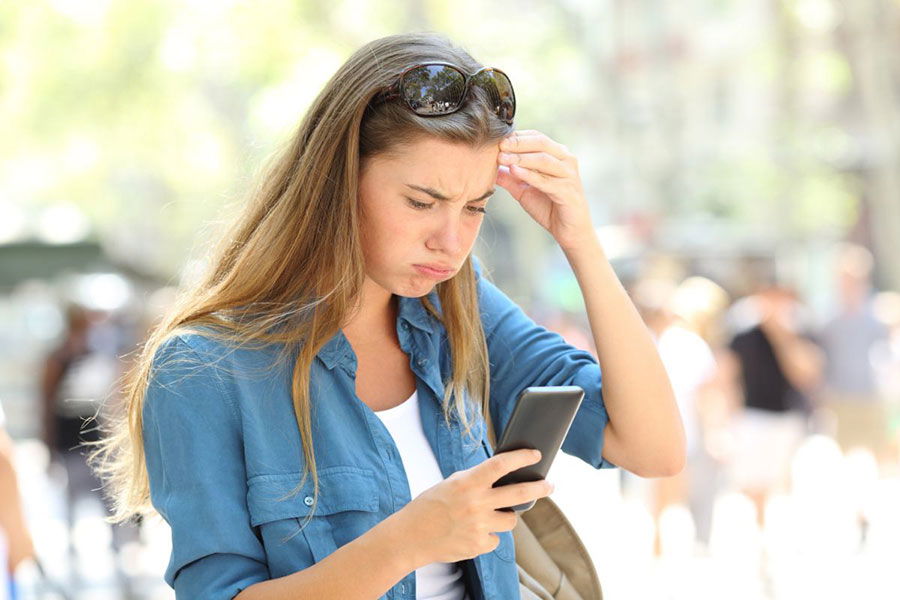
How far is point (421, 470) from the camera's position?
2.21m

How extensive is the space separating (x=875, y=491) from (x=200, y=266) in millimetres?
8948

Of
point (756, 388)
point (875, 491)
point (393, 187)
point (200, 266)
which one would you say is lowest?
point (875, 491)

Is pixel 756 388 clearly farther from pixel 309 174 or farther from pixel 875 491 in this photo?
pixel 309 174

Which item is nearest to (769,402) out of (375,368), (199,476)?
(375,368)

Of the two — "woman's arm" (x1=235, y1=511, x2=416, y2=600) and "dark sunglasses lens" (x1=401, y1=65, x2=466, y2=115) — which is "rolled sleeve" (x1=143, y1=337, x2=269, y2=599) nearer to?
"woman's arm" (x1=235, y1=511, x2=416, y2=600)

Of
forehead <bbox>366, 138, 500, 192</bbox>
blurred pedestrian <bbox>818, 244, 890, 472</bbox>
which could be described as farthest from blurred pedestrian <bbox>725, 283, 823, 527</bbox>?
forehead <bbox>366, 138, 500, 192</bbox>

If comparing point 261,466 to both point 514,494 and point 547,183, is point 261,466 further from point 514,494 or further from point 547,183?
point 547,183

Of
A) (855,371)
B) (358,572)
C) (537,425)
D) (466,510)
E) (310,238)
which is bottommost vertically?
(855,371)

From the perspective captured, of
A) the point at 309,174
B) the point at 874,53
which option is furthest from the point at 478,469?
the point at 874,53

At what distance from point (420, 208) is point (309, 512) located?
1.84 feet

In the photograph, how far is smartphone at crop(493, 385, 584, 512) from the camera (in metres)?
1.91

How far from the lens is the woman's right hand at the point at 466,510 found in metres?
1.87

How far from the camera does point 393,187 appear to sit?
221 centimetres

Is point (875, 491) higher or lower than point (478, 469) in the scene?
lower
